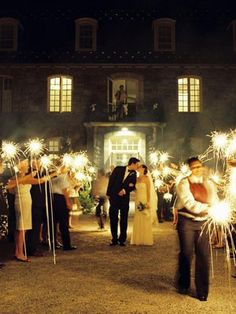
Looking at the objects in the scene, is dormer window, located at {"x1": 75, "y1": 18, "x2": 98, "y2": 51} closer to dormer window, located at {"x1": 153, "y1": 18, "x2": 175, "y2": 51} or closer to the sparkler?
dormer window, located at {"x1": 153, "y1": 18, "x2": 175, "y2": 51}

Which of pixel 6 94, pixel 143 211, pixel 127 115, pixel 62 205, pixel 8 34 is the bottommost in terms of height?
pixel 143 211

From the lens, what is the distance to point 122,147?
2297 cm

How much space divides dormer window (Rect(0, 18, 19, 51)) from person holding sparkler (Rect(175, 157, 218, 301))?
64.3 ft

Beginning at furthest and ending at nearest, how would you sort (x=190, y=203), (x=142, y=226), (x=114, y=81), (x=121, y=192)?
(x=114, y=81)
(x=121, y=192)
(x=142, y=226)
(x=190, y=203)

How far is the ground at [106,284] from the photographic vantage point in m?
4.97

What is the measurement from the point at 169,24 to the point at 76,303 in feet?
68.0

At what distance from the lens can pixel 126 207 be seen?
9484 millimetres

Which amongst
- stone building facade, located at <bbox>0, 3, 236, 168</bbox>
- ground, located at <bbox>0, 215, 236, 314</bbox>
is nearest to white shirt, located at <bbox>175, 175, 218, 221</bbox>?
ground, located at <bbox>0, 215, 236, 314</bbox>

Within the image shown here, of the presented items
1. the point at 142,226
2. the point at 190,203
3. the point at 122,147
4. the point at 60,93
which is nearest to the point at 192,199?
the point at 190,203

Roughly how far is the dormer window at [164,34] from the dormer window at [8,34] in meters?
7.91

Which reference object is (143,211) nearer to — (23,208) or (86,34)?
(23,208)

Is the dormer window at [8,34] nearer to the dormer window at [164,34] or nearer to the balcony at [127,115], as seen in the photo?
the balcony at [127,115]

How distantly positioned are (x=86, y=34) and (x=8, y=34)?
4.42m

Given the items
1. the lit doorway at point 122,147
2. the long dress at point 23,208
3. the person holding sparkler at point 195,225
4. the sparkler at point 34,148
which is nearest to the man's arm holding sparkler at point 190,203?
the person holding sparkler at point 195,225
